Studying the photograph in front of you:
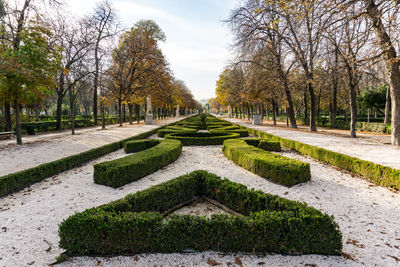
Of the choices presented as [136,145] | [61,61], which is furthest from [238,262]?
[61,61]

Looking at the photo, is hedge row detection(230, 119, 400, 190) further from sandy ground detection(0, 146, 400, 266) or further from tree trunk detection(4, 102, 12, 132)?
tree trunk detection(4, 102, 12, 132)

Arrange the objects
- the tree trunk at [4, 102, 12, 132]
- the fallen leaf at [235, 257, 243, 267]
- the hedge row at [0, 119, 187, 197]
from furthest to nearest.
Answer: the tree trunk at [4, 102, 12, 132]
the hedge row at [0, 119, 187, 197]
the fallen leaf at [235, 257, 243, 267]

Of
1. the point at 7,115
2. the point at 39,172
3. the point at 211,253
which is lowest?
the point at 211,253

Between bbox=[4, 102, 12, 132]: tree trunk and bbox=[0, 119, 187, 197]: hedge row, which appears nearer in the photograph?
bbox=[0, 119, 187, 197]: hedge row

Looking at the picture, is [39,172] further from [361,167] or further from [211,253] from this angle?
[361,167]

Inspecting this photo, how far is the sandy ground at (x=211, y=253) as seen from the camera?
8.51ft

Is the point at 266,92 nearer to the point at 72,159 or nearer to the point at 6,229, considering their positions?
the point at 72,159

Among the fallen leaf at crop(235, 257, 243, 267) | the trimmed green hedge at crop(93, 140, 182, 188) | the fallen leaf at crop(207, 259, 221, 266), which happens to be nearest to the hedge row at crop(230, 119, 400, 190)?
the fallen leaf at crop(235, 257, 243, 267)

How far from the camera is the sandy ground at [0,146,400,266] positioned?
2594mm

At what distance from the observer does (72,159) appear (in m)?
6.75

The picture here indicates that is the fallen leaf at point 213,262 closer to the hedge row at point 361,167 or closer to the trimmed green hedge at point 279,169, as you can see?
the trimmed green hedge at point 279,169

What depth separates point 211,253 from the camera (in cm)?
273

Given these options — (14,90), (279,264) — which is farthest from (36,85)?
(279,264)

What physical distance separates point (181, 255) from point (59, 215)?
2690 mm
